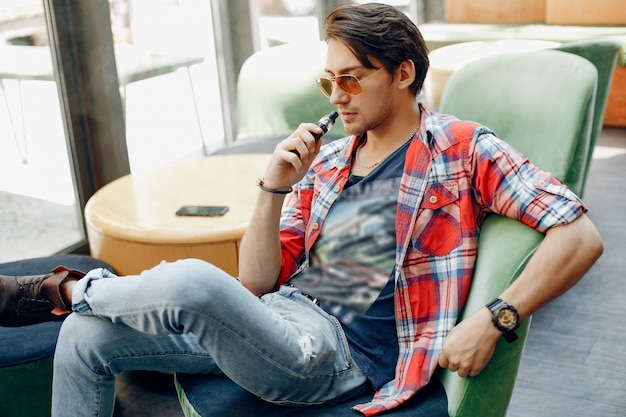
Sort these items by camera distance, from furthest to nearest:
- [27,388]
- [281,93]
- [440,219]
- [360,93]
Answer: [281,93]
[27,388]
[360,93]
[440,219]

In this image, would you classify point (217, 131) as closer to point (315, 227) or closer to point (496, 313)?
point (315, 227)

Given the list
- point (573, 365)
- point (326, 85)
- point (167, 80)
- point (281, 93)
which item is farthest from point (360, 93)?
point (167, 80)

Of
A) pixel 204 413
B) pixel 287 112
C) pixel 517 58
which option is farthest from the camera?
pixel 287 112

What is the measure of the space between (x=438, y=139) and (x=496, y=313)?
0.45 meters

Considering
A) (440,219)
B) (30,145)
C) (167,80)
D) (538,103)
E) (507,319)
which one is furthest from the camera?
(167,80)

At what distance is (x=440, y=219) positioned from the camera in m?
1.75

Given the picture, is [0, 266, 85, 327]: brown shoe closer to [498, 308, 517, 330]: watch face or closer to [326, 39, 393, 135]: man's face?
[326, 39, 393, 135]: man's face

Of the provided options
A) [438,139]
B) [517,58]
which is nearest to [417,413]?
[438,139]

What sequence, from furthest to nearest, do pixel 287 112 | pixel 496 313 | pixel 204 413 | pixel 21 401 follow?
1. pixel 287 112
2. pixel 21 401
3. pixel 204 413
4. pixel 496 313

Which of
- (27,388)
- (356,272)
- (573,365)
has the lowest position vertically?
(573,365)

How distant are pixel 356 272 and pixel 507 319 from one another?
1.32 ft

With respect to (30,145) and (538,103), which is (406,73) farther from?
(30,145)

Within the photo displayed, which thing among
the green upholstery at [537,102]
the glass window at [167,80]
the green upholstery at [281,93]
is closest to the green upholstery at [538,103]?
the green upholstery at [537,102]

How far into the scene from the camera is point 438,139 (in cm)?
180
